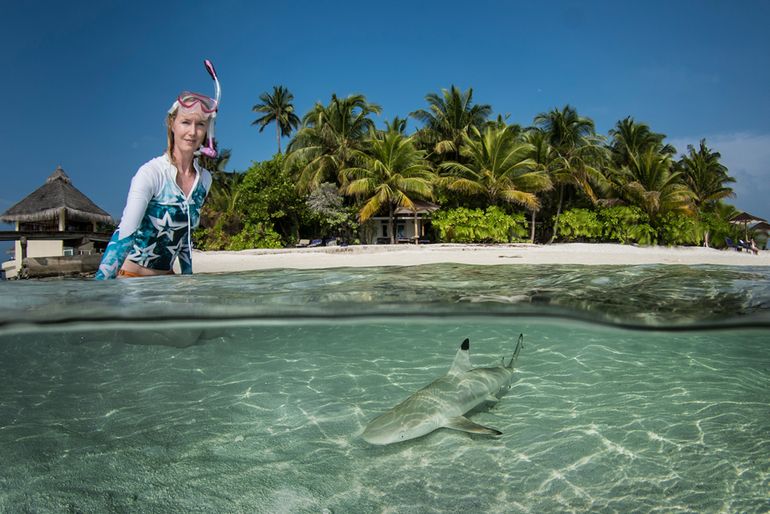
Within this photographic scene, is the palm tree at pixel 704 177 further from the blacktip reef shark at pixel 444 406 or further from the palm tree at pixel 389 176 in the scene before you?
the blacktip reef shark at pixel 444 406

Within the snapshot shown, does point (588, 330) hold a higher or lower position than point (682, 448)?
higher

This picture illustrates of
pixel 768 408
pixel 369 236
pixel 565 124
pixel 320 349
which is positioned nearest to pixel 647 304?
pixel 768 408

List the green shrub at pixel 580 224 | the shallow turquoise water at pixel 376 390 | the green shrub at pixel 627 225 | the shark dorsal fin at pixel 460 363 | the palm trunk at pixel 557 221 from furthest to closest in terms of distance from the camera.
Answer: the palm trunk at pixel 557 221
the green shrub at pixel 580 224
the green shrub at pixel 627 225
the shark dorsal fin at pixel 460 363
the shallow turquoise water at pixel 376 390

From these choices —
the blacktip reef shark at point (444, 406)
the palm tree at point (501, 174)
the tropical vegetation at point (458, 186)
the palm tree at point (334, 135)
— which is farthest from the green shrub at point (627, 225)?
the blacktip reef shark at point (444, 406)

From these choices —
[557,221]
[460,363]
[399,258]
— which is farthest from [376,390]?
[557,221]

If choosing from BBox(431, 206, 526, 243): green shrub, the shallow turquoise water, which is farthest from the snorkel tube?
BBox(431, 206, 526, 243): green shrub

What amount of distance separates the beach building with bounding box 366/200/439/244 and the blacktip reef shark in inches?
1023

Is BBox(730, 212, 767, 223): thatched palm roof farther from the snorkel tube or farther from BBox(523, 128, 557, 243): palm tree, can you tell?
the snorkel tube

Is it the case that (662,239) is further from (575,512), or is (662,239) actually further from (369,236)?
(575,512)

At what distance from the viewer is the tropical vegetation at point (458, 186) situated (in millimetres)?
30016

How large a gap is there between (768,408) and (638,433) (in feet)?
6.62

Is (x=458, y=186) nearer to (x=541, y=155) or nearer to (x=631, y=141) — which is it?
(x=541, y=155)

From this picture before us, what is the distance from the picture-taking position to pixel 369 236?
116 ft

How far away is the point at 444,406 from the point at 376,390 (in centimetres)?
200
